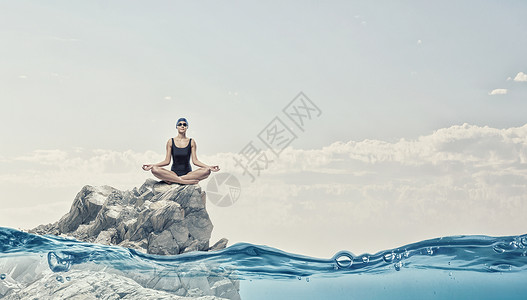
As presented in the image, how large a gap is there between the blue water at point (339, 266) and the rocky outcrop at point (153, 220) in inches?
11.3

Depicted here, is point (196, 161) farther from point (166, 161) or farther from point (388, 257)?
point (388, 257)

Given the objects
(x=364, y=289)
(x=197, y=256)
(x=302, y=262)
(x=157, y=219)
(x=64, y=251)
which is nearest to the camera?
(x=157, y=219)

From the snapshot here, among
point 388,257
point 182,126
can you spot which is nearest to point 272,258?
point 388,257

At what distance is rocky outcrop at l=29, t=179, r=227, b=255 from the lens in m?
7.61

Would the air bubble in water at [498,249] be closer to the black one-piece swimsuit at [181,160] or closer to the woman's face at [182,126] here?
the black one-piece swimsuit at [181,160]

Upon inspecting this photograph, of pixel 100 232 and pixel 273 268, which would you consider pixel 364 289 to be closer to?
pixel 273 268

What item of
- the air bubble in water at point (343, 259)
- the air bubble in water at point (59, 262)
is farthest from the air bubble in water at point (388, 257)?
the air bubble in water at point (59, 262)

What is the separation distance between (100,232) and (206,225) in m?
2.12

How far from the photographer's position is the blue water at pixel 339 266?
28.2ft

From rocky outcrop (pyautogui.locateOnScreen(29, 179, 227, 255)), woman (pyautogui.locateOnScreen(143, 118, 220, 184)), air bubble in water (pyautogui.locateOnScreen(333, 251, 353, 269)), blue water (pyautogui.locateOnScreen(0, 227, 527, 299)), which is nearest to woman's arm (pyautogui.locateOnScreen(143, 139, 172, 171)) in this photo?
woman (pyautogui.locateOnScreen(143, 118, 220, 184))

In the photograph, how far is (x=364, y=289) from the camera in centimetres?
1049

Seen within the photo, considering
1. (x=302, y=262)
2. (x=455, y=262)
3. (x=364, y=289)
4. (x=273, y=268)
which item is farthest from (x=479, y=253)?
(x=273, y=268)

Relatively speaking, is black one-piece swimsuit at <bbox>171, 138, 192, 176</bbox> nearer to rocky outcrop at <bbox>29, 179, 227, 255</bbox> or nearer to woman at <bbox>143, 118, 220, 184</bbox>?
woman at <bbox>143, 118, 220, 184</bbox>

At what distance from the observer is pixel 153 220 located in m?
7.55
